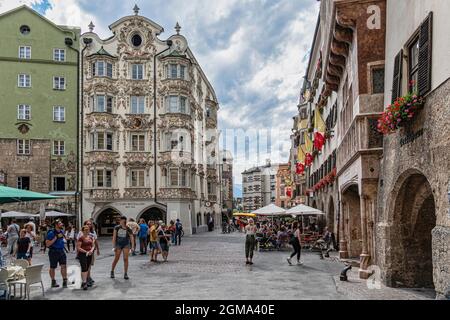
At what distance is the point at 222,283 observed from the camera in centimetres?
1441

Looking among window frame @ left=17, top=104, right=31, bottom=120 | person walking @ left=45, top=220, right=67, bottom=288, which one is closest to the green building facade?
window frame @ left=17, top=104, right=31, bottom=120

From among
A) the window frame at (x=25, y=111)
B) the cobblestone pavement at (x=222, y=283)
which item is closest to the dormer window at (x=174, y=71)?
the window frame at (x=25, y=111)

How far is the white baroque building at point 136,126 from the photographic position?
4484 cm

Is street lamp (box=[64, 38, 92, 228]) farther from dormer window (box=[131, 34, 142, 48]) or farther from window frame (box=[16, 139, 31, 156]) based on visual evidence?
window frame (box=[16, 139, 31, 156])

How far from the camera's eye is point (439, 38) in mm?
9328

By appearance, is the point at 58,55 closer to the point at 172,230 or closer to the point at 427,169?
the point at 172,230

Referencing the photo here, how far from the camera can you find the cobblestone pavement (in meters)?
12.2

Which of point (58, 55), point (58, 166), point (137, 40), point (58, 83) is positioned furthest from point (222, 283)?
point (58, 55)

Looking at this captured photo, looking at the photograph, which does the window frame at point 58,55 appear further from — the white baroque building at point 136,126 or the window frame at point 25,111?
the window frame at point 25,111

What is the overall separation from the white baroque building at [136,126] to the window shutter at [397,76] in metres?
33.3

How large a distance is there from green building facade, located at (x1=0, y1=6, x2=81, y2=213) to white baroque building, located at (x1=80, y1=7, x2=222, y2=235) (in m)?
1.41
